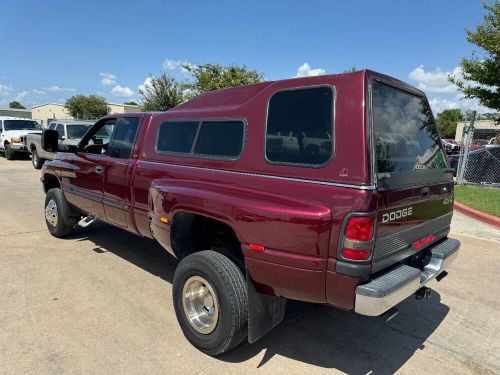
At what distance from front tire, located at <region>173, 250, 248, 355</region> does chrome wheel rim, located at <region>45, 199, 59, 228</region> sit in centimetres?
337

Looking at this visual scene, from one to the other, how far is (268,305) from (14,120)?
68.3 ft

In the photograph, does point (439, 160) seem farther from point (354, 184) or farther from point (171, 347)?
point (171, 347)

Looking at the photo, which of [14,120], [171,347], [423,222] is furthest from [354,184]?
[14,120]

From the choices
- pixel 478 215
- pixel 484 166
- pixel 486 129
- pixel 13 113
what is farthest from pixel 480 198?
pixel 13 113

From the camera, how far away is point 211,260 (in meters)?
3.04

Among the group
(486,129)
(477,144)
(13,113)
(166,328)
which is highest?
(13,113)

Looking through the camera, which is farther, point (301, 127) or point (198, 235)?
point (198, 235)

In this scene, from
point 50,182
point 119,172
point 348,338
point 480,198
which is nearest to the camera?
point 348,338

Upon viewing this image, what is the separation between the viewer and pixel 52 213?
5.94 m

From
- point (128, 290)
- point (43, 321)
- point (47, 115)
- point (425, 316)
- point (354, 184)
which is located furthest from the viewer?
point (47, 115)

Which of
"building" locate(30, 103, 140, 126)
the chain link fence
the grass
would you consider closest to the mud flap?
the grass

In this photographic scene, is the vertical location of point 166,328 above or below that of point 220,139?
below

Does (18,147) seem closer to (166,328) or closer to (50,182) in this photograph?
(50,182)

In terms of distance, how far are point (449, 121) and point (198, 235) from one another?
72259 millimetres
